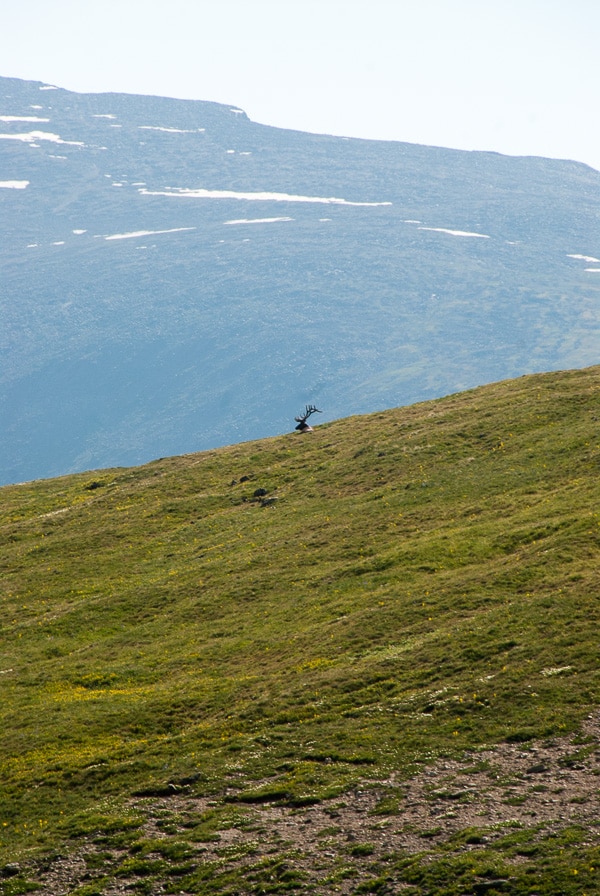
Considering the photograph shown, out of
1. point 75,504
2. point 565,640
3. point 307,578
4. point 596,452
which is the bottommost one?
point 75,504

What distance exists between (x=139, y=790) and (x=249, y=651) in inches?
556

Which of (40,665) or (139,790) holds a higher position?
(139,790)

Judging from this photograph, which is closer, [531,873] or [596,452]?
[531,873]

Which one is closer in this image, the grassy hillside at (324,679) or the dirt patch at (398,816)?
the dirt patch at (398,816)

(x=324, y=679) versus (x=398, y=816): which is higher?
(x=398, y=816)

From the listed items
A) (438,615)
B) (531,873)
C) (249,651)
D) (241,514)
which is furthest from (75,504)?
(531,873)

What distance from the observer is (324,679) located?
38938mm

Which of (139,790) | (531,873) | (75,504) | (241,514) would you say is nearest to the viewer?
(531,873)

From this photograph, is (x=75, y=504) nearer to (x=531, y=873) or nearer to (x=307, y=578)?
(x=307, y=578)

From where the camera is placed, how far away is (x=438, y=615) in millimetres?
43438

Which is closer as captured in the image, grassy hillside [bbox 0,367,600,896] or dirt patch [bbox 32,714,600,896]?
dirt patch [bbox 32,714,600,896]

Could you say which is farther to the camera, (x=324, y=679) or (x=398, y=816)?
(x=324, y=679)

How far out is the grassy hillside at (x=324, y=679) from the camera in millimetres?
26891

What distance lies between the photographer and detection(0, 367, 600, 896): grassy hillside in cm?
2689
